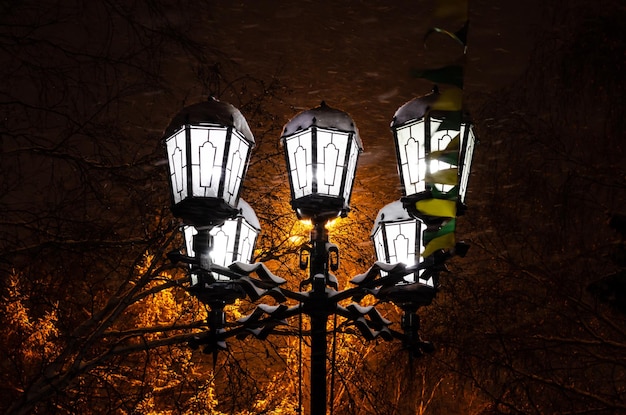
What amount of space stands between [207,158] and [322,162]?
2.15 ft

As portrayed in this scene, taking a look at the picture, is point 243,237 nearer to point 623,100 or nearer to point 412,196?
point 412,196

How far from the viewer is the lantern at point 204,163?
13.4 feet

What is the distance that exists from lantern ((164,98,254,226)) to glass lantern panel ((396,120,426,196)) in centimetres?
94

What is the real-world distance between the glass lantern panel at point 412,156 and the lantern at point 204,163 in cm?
94

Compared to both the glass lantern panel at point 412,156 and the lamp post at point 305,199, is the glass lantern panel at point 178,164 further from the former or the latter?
the glass lantern panel at point 412,156

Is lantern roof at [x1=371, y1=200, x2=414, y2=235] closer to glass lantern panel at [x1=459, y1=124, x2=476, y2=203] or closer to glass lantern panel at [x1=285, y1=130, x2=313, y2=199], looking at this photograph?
glass lantern panel at [x1=459, y1=124, x2=476, y2=203]

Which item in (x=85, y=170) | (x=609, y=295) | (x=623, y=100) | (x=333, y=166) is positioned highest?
(x=623, y=100)

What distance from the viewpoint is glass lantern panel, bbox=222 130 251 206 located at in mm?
4152

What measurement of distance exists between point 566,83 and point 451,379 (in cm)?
336

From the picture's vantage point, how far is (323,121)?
4.25 meters

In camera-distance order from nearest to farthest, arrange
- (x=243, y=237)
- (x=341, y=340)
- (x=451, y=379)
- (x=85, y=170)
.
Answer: (x=243, y=237) → (x=85, y=170) → (x=451, y=379) → (x=341, y=340)

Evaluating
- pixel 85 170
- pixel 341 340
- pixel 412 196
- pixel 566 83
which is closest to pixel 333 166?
pixel 412 196

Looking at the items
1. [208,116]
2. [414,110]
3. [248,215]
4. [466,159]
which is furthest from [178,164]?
[466,159]

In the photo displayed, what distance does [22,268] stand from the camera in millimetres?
5402
